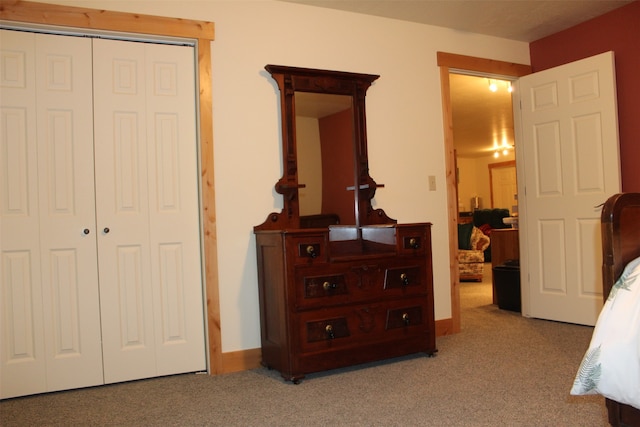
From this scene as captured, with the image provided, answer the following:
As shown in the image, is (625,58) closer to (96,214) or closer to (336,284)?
(336,284)

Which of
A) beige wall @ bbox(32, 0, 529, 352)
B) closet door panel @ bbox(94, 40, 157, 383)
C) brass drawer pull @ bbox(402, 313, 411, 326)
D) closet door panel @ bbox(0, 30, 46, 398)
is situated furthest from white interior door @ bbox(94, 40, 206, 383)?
brass drawer pull @ bbox(402, 313, 411, 326)

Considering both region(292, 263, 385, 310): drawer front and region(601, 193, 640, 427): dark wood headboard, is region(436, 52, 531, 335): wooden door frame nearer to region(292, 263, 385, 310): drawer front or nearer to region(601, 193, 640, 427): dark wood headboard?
region(292, 263, 385, 310): drawer front

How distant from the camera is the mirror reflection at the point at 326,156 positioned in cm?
336

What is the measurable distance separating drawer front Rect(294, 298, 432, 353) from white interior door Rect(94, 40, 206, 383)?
28.5 inches

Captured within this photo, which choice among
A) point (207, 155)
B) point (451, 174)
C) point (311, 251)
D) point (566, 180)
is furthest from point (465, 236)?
point (207, 155)

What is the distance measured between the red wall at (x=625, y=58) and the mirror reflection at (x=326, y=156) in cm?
203

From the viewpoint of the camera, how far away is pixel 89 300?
291 centimetres

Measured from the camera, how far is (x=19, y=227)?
279cm

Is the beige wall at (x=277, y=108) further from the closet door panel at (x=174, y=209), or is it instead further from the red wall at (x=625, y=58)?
the red wall at (x=625, y=58)

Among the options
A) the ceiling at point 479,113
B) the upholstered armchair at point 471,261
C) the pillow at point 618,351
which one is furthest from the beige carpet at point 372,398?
the upholstered armchair at point 471,261

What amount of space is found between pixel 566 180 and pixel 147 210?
10.1 ft

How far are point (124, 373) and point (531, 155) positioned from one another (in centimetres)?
343

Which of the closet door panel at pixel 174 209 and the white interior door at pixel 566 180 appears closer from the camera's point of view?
the closet door panel at pixel 174 209

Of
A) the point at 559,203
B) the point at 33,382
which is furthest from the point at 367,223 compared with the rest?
the point at 33,382
